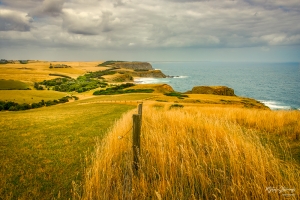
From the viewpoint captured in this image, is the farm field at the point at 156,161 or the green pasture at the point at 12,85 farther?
the green pasture at the point at 12,85

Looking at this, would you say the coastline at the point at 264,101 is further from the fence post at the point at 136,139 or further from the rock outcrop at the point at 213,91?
the fence post at the point at 136,139

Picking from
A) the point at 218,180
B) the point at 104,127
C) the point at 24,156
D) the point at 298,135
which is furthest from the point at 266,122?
the point at 24,156

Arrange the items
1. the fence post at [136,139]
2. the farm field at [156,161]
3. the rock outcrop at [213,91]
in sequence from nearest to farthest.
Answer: the farm field at [156,161] < the fence post at [136,139] < the rock outcrop at [213,91]

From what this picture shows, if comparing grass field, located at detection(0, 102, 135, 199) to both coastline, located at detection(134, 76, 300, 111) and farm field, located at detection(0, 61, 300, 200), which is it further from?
coastline, located at detection(134, 76, 300, 111)

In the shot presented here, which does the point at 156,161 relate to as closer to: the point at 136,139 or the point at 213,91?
the point at 136,139

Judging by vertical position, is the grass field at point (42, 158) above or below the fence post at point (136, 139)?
below

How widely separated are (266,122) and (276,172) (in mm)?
9917

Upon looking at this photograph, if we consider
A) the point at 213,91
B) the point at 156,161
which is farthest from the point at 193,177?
the point at 213,91

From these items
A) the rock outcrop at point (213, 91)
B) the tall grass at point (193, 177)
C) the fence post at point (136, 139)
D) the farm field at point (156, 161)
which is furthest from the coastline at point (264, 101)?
the fence post at point (136, 139)

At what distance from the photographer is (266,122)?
1399 centimetres

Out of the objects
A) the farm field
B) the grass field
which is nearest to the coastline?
the farm field

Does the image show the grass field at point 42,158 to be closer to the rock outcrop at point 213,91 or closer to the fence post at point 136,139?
the fence post at point 136,139

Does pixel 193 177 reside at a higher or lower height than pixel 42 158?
higher

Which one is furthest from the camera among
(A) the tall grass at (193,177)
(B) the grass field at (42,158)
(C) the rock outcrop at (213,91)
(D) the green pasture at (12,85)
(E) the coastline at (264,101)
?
(D) the green pasture at (12,85)
